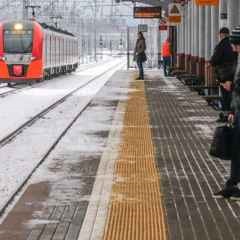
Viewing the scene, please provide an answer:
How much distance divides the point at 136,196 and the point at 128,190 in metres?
0.30

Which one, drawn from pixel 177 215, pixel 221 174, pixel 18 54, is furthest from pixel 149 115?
pixel 18 54

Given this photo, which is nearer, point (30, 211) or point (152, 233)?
point (152, 233)

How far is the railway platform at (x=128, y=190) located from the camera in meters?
6.83

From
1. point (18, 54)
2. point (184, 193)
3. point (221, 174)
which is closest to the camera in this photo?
point (184, 193)

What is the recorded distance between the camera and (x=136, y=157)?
11.0 metres

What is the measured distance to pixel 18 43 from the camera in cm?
3553

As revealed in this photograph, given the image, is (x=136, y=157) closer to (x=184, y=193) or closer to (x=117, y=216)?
(x=184, y=193)

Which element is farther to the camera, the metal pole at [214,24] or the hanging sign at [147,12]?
the hanging sign at [147,12]

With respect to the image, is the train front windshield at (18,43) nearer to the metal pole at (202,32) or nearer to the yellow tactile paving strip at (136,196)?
the metal pole at (202,32)

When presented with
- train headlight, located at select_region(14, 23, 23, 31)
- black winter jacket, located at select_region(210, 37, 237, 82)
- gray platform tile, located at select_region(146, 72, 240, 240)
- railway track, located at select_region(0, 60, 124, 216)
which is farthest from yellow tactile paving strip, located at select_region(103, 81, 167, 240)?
train headlight, located at select_region(14, 23, 23, 31)

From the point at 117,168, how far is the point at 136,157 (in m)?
0.99

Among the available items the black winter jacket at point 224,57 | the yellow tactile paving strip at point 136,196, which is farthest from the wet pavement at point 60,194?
the black winter jacket at point 224,57

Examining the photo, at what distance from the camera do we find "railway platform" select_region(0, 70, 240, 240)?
6828 mm

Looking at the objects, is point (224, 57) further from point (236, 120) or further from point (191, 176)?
point (236, 120)
